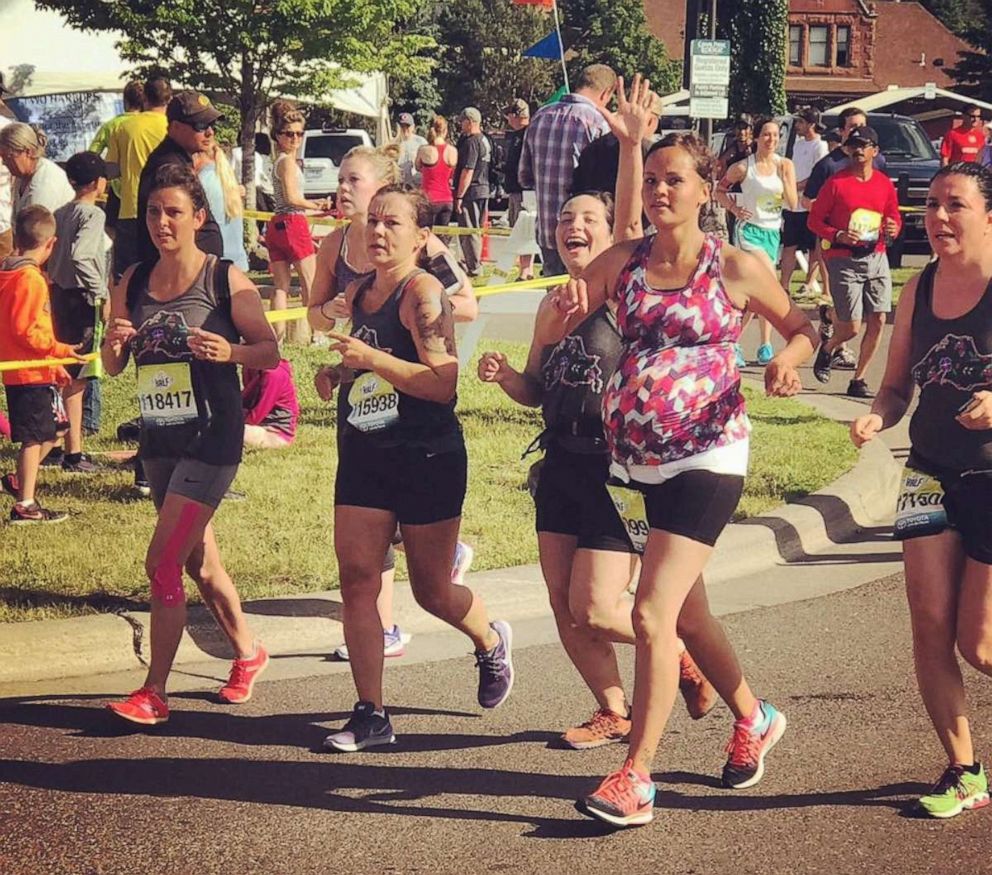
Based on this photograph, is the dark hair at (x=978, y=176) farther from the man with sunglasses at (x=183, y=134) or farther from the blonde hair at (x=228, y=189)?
the blonde hair at (x=228, y=189)

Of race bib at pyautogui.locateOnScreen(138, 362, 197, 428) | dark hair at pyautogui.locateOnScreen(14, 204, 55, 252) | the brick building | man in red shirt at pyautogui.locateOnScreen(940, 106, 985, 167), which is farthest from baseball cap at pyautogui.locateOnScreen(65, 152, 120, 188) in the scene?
the brick building

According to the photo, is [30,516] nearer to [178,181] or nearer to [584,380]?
[178,181]

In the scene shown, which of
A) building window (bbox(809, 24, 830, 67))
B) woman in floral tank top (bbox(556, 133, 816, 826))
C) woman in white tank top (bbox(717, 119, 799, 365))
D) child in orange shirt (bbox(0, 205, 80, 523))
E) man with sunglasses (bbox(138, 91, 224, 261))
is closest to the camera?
woman in floral tank top (bbox(556, 133, 816, 826))

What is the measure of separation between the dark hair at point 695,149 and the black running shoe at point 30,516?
15.1 feet

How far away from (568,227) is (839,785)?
6.34ft

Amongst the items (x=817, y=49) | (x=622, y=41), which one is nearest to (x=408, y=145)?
(x=622, y=41)

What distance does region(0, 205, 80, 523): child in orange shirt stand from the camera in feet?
27.9

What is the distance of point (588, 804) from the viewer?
15.2ft

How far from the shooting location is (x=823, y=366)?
12922mm

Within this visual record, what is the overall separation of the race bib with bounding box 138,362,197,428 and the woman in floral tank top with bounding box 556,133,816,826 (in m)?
1.49

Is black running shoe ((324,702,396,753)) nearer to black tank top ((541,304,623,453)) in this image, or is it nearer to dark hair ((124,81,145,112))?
black tank top ((541,304,623,453))

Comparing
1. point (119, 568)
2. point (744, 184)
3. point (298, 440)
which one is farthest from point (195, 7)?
point (119, 568)

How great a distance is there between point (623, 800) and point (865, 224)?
319 inches

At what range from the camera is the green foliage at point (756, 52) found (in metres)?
49.4
